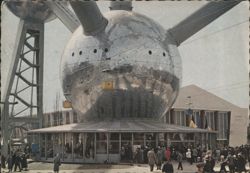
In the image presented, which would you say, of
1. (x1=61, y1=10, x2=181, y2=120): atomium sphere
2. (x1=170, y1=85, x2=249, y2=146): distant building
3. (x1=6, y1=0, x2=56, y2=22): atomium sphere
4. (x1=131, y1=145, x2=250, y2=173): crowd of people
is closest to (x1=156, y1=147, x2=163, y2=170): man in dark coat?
(x1=131, y1=145, x2=250, y2=173): crowd of people

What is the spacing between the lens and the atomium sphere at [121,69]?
2770cm

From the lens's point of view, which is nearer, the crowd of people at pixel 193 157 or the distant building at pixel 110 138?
the crowd of people at pixel 193 157

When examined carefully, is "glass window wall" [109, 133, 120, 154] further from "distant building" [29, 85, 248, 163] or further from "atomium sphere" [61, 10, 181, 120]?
"atomium sphere" [61, 10, 181, 120]

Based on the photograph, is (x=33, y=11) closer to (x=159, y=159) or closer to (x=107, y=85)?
(x=107, y=85)

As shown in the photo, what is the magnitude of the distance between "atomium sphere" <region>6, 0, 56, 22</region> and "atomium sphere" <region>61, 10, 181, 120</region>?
17.0 meters

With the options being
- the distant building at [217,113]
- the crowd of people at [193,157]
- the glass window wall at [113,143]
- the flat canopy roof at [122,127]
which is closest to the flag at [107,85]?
the flat canopy roof at [122,127]

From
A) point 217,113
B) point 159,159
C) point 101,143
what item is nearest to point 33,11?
point 101,143

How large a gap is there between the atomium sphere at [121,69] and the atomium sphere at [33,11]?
1704cm

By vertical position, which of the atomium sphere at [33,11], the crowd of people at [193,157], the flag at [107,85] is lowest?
the crowd of people at [193,157]

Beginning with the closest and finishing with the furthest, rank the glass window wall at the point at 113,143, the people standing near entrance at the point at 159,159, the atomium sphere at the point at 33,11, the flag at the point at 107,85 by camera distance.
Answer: the people standing near entrance at the point at 159,159, the flag at the point at 107,85, the glass window wall at the point at 113,143, the atomium sphere at the point at 33,11

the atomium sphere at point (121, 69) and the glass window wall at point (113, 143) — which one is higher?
the atomium sphere at point (121, 69)

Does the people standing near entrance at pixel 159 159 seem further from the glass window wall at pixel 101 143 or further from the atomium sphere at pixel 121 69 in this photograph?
the atomium sphere at pixel 121 69

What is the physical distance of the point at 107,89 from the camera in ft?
91.0

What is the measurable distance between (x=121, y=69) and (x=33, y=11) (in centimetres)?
2316
